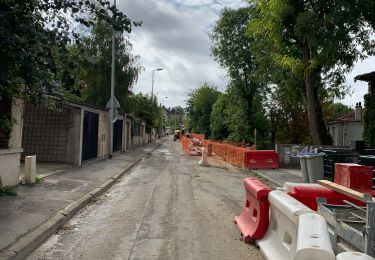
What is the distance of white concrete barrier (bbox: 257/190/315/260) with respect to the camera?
221 inches

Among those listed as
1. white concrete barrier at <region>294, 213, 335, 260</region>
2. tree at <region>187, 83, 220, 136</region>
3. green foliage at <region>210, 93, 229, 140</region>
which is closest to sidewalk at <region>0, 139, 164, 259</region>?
white concrete barrier at <region>294, 213, 335, 260</region>

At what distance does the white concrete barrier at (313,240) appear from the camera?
13.8ft

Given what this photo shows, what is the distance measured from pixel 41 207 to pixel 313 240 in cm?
660

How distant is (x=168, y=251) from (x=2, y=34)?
3839 millimetres

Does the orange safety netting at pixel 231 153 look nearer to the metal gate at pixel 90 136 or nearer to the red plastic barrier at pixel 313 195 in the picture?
the metal gate at pixel 90 136

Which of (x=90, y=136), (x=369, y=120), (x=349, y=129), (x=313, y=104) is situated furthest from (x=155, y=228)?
(x=349, y=129)

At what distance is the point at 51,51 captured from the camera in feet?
25.7

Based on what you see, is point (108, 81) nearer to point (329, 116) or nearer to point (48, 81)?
point (329, 116)

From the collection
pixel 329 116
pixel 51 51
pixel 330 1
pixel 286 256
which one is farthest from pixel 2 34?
pixel 329 116

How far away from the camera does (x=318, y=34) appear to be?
59.0 feet

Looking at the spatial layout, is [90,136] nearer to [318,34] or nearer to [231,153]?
[231,153]

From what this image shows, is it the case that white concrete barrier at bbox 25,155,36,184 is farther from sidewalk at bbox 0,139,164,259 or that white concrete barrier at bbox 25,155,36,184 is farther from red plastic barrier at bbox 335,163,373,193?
red plastic barrier at bbox 335,163,373,193

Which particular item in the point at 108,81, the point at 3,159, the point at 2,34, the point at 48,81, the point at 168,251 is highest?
the point at 108,81

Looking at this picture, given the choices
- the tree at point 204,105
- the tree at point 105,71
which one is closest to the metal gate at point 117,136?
the tree at point 105,71
